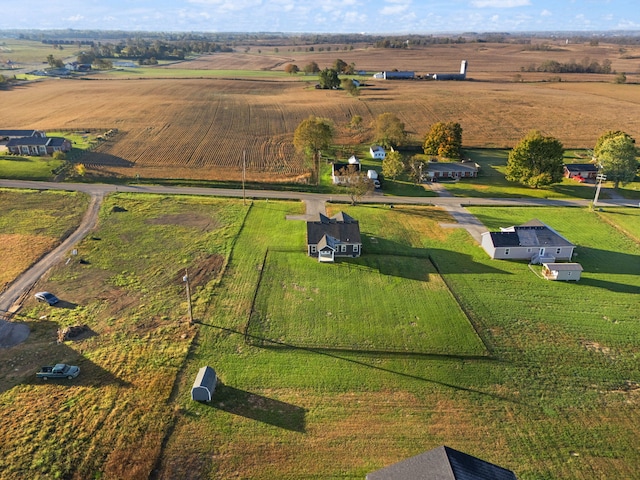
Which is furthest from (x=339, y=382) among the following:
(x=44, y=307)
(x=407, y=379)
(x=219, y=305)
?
(x=44, y=307)

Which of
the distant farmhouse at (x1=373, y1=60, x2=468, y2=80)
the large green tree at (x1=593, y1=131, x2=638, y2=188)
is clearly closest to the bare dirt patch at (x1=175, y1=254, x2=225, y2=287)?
the large green tree at (x1=593, y1=131, x2=638, y2=188)

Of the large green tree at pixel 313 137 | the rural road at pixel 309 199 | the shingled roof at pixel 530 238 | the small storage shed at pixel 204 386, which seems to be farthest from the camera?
the large green tree at pixel 313 137

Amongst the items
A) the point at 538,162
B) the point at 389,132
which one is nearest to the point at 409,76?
the point at 389,132

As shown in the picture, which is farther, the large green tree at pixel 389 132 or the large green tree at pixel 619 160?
the large green tree at pixel 389 132

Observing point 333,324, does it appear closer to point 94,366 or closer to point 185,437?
point 185,437

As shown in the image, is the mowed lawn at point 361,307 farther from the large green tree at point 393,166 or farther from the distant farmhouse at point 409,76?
the distant farmhouse at point 409,76

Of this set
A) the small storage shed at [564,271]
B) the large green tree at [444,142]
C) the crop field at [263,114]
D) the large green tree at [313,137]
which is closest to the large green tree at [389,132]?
the large green tree at [444,142]

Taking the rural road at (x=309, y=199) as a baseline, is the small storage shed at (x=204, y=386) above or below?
below
